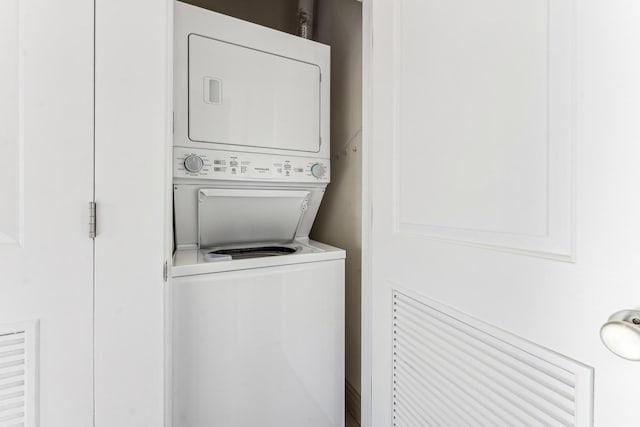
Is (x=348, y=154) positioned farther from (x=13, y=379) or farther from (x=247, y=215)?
(x=13, y=379)

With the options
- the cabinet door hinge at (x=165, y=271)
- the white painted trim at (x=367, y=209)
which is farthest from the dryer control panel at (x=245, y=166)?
the cabinet door hinge at (x=165, y=271)

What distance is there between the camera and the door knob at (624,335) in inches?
17.4

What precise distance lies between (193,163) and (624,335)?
1534mm

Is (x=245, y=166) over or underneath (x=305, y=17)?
underneath

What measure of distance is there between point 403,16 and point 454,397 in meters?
1.22

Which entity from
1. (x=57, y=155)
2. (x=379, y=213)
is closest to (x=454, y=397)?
(x=379, y=213)

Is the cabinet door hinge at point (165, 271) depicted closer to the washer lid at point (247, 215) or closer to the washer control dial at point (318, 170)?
the washer lid at point (247, 215)

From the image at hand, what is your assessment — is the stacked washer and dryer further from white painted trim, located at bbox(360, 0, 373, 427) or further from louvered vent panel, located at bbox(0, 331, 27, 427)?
louvered vent panel, located at bbox(0, 331, 27, 427)

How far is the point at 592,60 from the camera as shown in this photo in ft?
1.76

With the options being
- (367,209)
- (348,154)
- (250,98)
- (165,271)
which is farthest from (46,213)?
(348,154)

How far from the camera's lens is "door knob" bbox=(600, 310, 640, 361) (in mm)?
442

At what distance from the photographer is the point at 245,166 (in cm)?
160

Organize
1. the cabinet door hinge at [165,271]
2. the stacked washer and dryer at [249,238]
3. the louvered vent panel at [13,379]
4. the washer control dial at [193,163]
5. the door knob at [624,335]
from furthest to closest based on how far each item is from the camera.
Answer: the washer control dial at [193,163] < the stacked washer and dryer at [249,238] < the cabinet door hinge at [165,271] < the louvered vent panel at [13,379] < the door knob at [624,335]

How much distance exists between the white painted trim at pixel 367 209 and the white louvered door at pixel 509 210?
26cm
